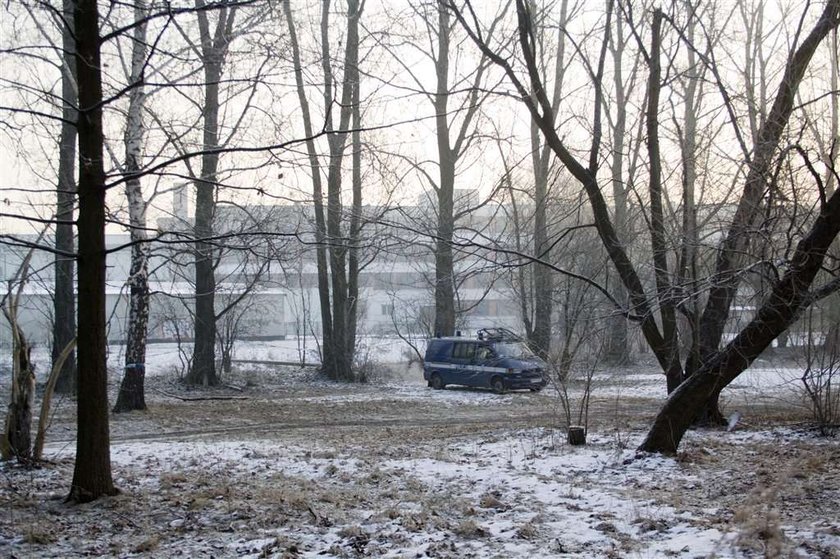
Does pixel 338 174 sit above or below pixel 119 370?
above

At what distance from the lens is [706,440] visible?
429 inches

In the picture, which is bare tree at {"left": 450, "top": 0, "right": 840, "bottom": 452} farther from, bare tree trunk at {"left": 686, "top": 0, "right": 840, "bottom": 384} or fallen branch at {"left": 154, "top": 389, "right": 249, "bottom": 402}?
fallen branch at {"left": 154, "top": 389, "right": 249, "bottom": 402}

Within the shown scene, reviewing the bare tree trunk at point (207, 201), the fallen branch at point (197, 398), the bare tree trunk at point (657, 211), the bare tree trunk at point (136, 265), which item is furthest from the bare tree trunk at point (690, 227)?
the fallen branch at point (197, 398)

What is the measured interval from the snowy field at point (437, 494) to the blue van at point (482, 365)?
8526 mm

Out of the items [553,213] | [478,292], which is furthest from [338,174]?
[478,292]

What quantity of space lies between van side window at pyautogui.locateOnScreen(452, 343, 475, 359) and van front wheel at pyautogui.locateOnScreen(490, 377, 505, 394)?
1183 mm

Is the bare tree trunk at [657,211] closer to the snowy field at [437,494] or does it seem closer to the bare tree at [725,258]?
the bare tree at [725,258]

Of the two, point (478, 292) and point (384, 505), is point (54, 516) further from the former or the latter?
point (478, 292)

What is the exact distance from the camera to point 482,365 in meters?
24.3

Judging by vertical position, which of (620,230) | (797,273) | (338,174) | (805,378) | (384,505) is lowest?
(384,505)

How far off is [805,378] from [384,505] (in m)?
6.86

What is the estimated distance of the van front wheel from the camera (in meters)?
23.8

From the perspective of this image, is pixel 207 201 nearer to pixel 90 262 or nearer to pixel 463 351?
pixel 463 351

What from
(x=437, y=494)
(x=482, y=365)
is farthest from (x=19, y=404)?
(x=482, y=365)
